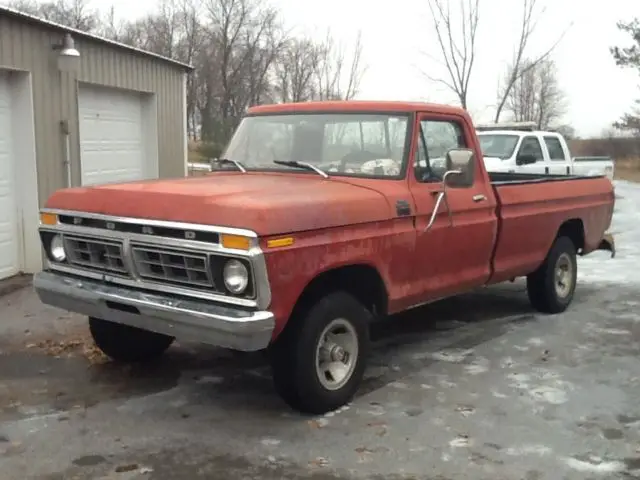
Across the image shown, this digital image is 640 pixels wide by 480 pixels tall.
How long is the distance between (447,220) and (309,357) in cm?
186

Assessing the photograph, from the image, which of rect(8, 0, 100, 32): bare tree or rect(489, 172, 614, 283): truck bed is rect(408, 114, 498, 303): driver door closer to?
rect(489, 172, 614, 283): truck bed

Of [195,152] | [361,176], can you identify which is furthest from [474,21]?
[361,176]

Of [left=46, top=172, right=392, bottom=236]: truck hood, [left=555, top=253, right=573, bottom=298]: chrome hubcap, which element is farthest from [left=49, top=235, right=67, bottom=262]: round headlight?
[left=555, top=253, right=573, bottom=298]: chrome hubcap

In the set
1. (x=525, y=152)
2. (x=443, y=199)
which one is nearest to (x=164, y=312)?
(x=443, y=199)

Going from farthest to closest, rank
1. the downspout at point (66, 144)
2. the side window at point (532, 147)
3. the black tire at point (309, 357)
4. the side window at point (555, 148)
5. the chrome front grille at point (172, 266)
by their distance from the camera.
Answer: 1. the side window at point (555, 148)
2. the side window at point (532, 147)
3. the downspout at point (66, 144)
4. the black tire at point (309, 357)
5. the chrome front grille at point (172, 266)

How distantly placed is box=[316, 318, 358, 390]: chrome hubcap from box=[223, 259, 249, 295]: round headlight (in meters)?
0.77

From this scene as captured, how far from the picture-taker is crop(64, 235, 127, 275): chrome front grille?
16.7 feet

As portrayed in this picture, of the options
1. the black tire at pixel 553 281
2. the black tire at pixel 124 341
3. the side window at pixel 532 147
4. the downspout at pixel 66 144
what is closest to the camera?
the black tire at pixel 124 341

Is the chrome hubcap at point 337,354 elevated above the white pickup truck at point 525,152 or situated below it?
below

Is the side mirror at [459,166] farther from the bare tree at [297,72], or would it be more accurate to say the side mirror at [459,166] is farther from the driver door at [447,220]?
the bare tree at [297,72]

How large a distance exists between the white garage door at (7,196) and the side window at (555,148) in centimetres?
1100

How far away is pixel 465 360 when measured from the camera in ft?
21.2

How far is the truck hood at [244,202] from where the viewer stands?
458 centimetres

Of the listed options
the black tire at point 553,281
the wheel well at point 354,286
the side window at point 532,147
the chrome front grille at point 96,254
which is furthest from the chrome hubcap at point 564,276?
the side window at point 532,147
